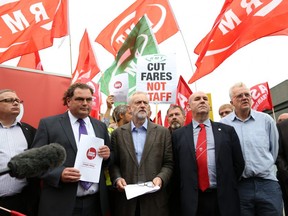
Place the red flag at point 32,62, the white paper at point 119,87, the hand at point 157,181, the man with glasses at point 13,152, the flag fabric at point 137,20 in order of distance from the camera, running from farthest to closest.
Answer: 1. the flag fabric at point 137,20
2. the red flag at point 32,62
3. the white paper at point 119,87
4. the hand at point 157,181
5. the man with glasses at point 13,152

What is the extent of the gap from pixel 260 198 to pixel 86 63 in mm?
6171

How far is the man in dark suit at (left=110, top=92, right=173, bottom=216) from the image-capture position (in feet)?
13.4

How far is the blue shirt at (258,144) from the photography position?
14.5ft

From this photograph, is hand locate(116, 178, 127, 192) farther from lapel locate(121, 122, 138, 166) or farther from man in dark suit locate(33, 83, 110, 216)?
lapel locate(121, 122, 138, 166)

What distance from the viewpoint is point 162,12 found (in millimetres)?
10172

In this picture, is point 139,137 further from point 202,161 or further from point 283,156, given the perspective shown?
point 283,156

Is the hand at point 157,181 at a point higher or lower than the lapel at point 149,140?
lower

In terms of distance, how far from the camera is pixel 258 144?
Answer: 4.51 meters

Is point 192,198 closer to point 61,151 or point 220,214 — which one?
point 220,214

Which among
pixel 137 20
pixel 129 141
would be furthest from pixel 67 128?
pixel 137 20

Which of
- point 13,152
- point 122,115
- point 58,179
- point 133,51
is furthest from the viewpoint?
point 133,51

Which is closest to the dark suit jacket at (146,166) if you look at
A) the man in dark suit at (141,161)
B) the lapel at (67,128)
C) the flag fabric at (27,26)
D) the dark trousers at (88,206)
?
the man in dark suit at (141,161)

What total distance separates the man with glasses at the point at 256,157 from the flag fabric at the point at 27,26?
4.23m

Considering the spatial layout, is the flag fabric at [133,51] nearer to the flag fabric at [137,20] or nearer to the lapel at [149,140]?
the flag fabric at [137,20]
